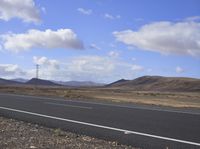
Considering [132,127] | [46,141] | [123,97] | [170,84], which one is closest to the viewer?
[46,141]

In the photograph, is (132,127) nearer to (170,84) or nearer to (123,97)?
(123,97)

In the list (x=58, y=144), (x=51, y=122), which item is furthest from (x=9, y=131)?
(x=51, y=122)

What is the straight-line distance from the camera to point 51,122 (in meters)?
16.6

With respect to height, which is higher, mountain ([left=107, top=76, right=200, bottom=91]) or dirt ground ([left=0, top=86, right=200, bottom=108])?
mountain ([left=107, top=76, right=200, bottom=91])

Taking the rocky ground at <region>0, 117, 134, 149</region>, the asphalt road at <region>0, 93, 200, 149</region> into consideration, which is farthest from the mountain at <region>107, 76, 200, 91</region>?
the rocky ground at <region>0, 117, 134, 149</region>

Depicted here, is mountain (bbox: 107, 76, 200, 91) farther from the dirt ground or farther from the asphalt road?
the asphalt road

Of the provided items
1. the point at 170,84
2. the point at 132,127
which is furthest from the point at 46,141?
the point at 170,84

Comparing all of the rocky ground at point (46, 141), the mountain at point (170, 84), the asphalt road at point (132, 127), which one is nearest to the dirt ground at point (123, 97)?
the asphalt road at point (132, 127)

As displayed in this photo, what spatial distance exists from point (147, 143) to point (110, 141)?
3.20 feet

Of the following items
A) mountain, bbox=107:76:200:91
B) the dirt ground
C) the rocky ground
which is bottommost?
the rocky ground

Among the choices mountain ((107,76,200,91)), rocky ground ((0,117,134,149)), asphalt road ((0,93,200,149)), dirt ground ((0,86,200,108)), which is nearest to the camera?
rocky ground ((0,117,134,149))

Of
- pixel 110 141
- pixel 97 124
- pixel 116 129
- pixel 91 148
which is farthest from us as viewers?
pixel 97 124

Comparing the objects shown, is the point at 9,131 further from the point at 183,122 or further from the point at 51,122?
the point at 183,122

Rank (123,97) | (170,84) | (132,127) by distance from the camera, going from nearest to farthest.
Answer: (132,127), (123,97), (170,84)
